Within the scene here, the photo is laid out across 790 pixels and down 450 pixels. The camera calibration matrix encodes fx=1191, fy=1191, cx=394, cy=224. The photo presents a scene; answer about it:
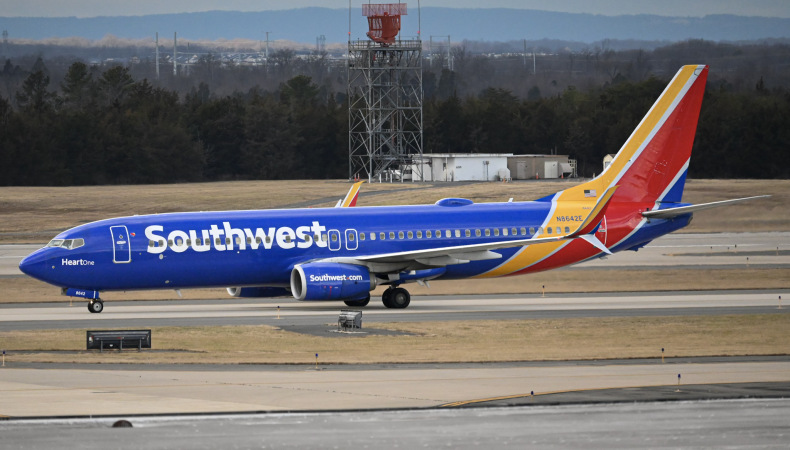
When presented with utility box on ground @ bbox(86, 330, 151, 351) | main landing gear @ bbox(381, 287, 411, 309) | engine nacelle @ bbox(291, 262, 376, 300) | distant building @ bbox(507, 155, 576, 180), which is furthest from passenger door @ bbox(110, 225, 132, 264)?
distant building @ bbox(507, 155, 576, 180)

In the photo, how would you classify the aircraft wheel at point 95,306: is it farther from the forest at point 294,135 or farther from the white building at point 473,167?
the forest at point 294,135

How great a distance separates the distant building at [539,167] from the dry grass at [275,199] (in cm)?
1307

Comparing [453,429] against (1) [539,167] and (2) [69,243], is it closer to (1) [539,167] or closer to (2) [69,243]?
(2) [69,243]

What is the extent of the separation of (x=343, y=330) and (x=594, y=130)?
10524cm

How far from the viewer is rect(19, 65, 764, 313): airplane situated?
4375cm

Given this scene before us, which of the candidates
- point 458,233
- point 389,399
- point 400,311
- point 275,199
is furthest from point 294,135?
point 389,399

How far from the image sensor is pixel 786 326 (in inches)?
1529

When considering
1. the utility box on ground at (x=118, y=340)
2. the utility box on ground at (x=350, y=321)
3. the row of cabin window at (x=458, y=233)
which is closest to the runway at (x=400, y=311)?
the utility box on ground at (x=350, y=321)

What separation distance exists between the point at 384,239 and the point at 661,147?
13.1 meters

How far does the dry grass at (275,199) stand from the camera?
89.1 m

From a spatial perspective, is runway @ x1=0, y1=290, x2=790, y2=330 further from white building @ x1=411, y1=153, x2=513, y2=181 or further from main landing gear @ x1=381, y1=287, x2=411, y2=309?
white building @ x1=411, y1=153, x2=513, y2=181

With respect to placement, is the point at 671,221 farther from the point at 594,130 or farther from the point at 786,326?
the point at 594,130

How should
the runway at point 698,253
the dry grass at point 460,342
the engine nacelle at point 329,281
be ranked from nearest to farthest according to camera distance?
the dry grass at point 460,342 < the engine nacelle at point 329,281 < the runway at point 698,253

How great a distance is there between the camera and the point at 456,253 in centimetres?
4616
